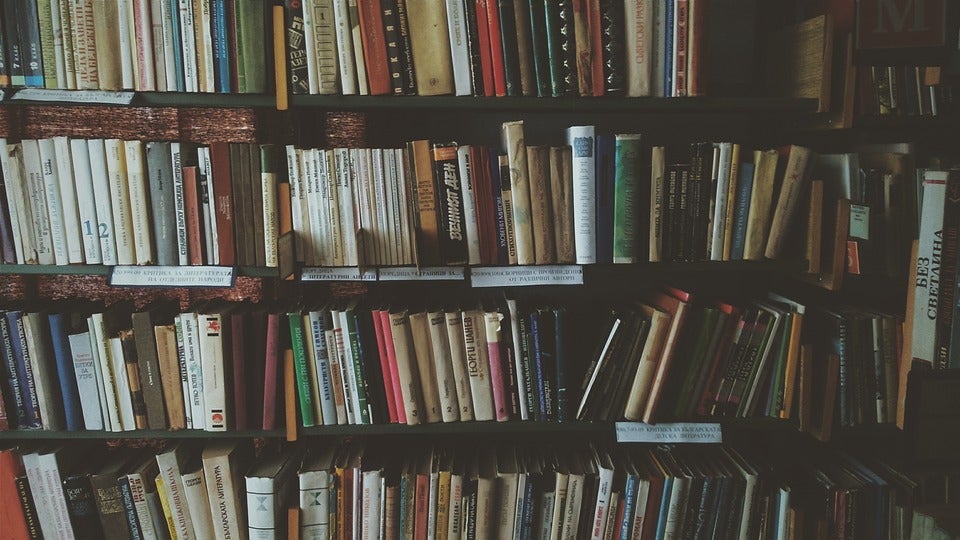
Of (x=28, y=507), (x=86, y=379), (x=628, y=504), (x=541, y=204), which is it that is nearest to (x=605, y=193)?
(x=541, y=204)

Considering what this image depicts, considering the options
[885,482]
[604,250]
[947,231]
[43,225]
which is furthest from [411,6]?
[885,482]

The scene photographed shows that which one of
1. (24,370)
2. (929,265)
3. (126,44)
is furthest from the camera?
(24,370)

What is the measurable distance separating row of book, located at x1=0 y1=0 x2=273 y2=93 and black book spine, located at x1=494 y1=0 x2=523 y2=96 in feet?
1.74

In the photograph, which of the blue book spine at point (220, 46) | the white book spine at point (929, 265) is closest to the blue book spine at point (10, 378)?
the blue book spine at point (220, 46)

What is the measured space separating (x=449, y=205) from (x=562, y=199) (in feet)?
0.87

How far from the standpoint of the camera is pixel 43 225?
139 centimetres

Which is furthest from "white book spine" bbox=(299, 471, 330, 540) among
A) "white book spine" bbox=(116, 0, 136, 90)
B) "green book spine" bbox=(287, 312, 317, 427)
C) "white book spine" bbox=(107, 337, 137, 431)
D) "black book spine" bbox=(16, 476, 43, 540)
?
"white book spine" bbox=(116, 0, 136, 90)

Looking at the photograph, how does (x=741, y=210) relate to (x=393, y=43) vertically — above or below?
below

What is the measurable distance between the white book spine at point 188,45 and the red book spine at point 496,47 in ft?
2.10

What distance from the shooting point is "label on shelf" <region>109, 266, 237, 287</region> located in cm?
139

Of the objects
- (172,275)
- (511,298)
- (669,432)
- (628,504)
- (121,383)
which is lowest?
(628,504)

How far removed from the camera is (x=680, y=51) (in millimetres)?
1361

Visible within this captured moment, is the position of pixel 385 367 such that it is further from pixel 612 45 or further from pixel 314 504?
pixel 612 45

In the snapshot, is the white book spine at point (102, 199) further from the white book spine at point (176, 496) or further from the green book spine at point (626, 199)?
the green book spine at point (626, 199)
